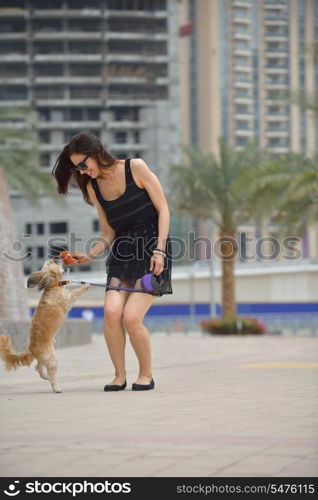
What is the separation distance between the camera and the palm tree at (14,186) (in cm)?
1922

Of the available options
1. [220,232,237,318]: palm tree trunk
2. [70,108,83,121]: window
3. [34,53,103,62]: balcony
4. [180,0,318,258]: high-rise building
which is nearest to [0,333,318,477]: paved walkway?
[220,232,237,318]: palm tree trunk

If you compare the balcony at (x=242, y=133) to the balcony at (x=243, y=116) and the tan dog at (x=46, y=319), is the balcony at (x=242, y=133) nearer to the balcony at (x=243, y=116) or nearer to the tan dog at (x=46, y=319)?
the balcony at (x=243, y=116)

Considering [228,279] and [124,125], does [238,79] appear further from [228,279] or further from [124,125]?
[228,279]

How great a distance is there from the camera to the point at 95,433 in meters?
5.56

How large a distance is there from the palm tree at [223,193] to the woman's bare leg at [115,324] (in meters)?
30.8

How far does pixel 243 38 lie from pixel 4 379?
358 feet

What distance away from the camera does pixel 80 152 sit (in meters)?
7.82

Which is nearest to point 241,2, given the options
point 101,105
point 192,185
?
point 101,105

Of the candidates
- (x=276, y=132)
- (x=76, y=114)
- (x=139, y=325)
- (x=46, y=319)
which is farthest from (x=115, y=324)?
(x=276, y=132)

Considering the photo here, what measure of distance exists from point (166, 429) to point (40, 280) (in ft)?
9.41

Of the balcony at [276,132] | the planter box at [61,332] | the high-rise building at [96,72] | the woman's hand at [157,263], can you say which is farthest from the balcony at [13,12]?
the woman's hand at [157,263]

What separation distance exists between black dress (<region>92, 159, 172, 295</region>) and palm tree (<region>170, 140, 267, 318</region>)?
30814 mm

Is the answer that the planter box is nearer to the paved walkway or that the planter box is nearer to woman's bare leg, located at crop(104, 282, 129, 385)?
the paved walkway

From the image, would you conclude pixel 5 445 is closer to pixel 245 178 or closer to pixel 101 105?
pixel 245 178
